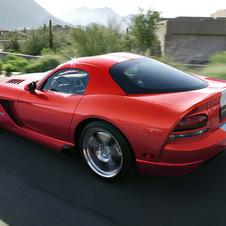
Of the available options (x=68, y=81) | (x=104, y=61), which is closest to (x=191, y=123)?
(x=104, y=61)

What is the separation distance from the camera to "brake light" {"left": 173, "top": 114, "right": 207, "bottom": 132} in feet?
8.43

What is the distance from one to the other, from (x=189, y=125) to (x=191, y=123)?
0.03m

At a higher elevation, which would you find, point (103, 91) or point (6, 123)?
point (103, 91)

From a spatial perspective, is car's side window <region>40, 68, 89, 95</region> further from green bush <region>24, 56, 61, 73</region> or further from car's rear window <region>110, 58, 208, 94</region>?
green bush <region>24, 56, 61, 73</region>

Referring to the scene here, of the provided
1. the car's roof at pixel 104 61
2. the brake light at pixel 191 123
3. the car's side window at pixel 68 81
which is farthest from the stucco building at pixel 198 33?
the brake light at pixel 191 123

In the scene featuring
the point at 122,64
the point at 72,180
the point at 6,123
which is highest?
the point at 122,64

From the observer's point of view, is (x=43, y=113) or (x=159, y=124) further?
(x=43, y=113)

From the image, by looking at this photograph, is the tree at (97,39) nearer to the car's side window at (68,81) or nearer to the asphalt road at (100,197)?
the car's side window at (68,81)

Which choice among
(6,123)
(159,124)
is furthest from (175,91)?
(6,123)

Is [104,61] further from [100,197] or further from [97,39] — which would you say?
[97,39]

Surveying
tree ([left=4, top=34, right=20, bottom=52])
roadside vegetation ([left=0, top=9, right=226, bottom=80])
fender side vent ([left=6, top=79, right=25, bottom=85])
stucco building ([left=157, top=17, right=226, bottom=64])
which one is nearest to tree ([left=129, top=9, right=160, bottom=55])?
roadside vegetation ([left=0, top=9, right=226, bottom=80])

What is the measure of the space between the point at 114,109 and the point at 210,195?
127cm

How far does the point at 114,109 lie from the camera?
287cm

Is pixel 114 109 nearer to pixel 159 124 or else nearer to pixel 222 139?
pixel 159 124
